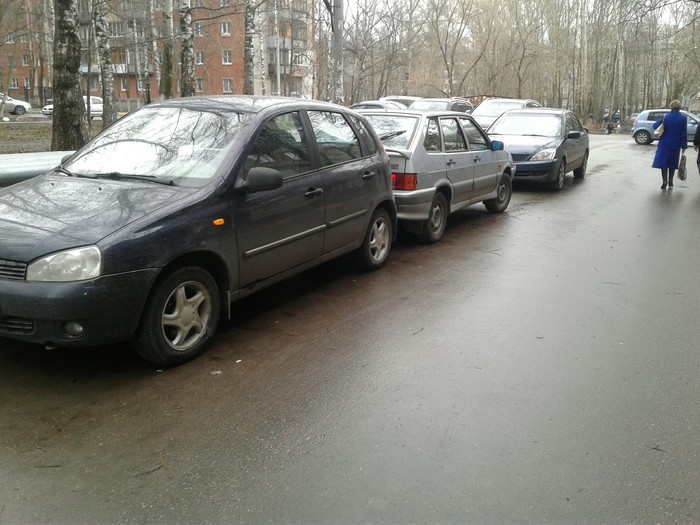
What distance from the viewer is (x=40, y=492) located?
115 inches

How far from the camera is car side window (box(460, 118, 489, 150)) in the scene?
9.45 m

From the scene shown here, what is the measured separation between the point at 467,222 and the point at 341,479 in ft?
25.3

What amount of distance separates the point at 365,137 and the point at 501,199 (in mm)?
5078

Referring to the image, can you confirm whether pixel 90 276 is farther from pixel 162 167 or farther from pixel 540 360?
pixel 540 360

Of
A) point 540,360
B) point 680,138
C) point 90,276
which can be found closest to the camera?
point 90,276

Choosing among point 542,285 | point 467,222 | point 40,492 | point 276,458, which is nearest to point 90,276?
point 40,492

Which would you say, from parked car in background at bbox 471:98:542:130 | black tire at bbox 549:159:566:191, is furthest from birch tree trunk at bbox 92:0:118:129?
black tire at bbox 549:159:566:191

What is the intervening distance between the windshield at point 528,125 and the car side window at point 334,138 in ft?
29.0

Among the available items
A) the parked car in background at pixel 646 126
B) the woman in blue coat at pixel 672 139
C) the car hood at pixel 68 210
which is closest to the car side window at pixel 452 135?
the car hood at pixel 68 210

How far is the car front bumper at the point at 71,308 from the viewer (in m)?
3.72

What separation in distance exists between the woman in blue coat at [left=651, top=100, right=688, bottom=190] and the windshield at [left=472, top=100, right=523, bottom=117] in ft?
27.6

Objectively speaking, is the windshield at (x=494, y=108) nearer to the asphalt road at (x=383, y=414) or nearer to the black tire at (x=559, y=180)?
the black tire at (x=559, y=180)

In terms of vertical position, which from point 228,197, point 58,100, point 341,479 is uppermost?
point 58,100

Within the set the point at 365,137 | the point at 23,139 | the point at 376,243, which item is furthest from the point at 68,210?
the point at 23,139
